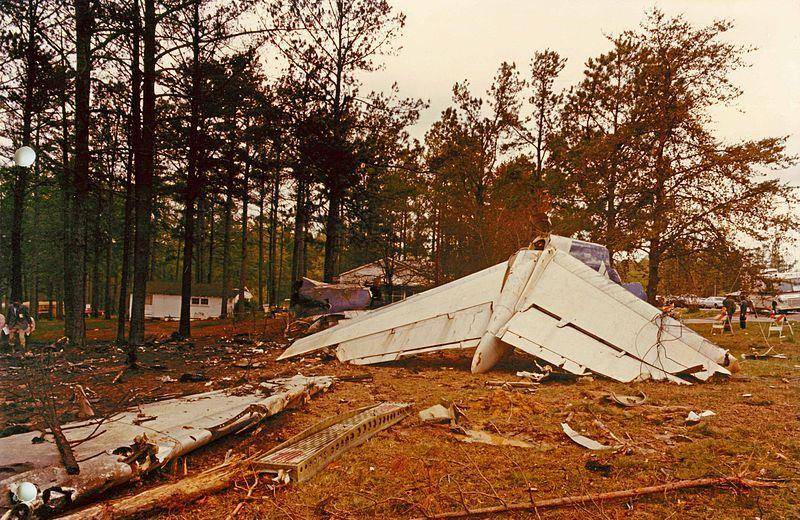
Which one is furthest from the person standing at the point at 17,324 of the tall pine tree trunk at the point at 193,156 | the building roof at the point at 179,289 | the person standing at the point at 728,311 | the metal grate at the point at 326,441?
the person standing at the point at 728,311

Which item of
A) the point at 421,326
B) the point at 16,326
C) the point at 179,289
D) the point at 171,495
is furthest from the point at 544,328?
the point at 179,289

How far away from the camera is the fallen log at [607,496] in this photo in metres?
3.47

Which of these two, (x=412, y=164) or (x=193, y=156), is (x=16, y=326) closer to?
(x=193, y=156)

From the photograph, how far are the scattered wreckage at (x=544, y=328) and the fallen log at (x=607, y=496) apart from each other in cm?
433

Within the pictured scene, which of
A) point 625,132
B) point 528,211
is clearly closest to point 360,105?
point 528,211

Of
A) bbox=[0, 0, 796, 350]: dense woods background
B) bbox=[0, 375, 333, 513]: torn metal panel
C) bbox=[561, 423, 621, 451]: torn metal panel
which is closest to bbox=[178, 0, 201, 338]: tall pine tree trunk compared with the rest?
bbox=[0, 0, 796, 350]: dense woods background

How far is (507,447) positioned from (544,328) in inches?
166

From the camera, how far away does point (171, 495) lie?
3.49 m

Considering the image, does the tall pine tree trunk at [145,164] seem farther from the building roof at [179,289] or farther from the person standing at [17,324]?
the building roof at [179,289]

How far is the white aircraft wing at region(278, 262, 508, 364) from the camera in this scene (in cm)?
947

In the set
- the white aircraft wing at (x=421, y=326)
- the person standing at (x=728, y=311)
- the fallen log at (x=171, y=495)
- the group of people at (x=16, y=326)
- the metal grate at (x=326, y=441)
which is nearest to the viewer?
the fallen log at (x=171, y=495)

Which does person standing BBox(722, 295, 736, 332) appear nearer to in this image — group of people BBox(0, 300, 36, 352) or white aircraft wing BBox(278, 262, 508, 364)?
white aircraft wing BBox(278, 262, 508, 364)

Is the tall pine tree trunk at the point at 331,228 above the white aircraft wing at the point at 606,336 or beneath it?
above

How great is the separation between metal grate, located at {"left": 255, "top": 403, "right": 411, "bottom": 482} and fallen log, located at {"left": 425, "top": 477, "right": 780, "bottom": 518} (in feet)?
4.41
